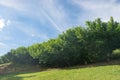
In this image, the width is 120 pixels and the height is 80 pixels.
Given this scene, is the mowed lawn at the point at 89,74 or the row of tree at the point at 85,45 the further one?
the row of tree at the point at 85,45

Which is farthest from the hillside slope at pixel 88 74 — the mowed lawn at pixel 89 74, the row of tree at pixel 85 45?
the row of tree at pixel 85 45

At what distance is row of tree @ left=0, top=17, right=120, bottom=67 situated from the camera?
39.9 m

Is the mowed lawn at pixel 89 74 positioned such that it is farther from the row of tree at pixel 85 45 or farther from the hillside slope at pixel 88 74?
the row of tree at pixel 85 45

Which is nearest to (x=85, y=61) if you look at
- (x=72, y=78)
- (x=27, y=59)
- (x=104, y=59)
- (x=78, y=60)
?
(x=78, y=60)

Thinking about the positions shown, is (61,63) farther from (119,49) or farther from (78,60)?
(119,49)

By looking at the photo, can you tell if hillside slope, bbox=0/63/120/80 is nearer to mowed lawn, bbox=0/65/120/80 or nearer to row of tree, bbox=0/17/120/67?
mowed lawn, bbox=0/65/120/80

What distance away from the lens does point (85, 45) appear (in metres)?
40.7

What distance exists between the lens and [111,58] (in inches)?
1631

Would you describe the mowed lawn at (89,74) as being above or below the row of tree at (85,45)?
below

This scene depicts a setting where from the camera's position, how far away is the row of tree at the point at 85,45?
39.9m

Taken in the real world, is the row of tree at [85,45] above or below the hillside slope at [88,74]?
above

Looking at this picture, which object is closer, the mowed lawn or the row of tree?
the mowed lawn

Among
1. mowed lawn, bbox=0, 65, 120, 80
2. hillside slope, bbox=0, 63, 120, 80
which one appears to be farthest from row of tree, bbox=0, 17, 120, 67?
mowed lawn, bbox=0, 65, 120, 80

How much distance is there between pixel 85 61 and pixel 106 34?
20.1 feet
